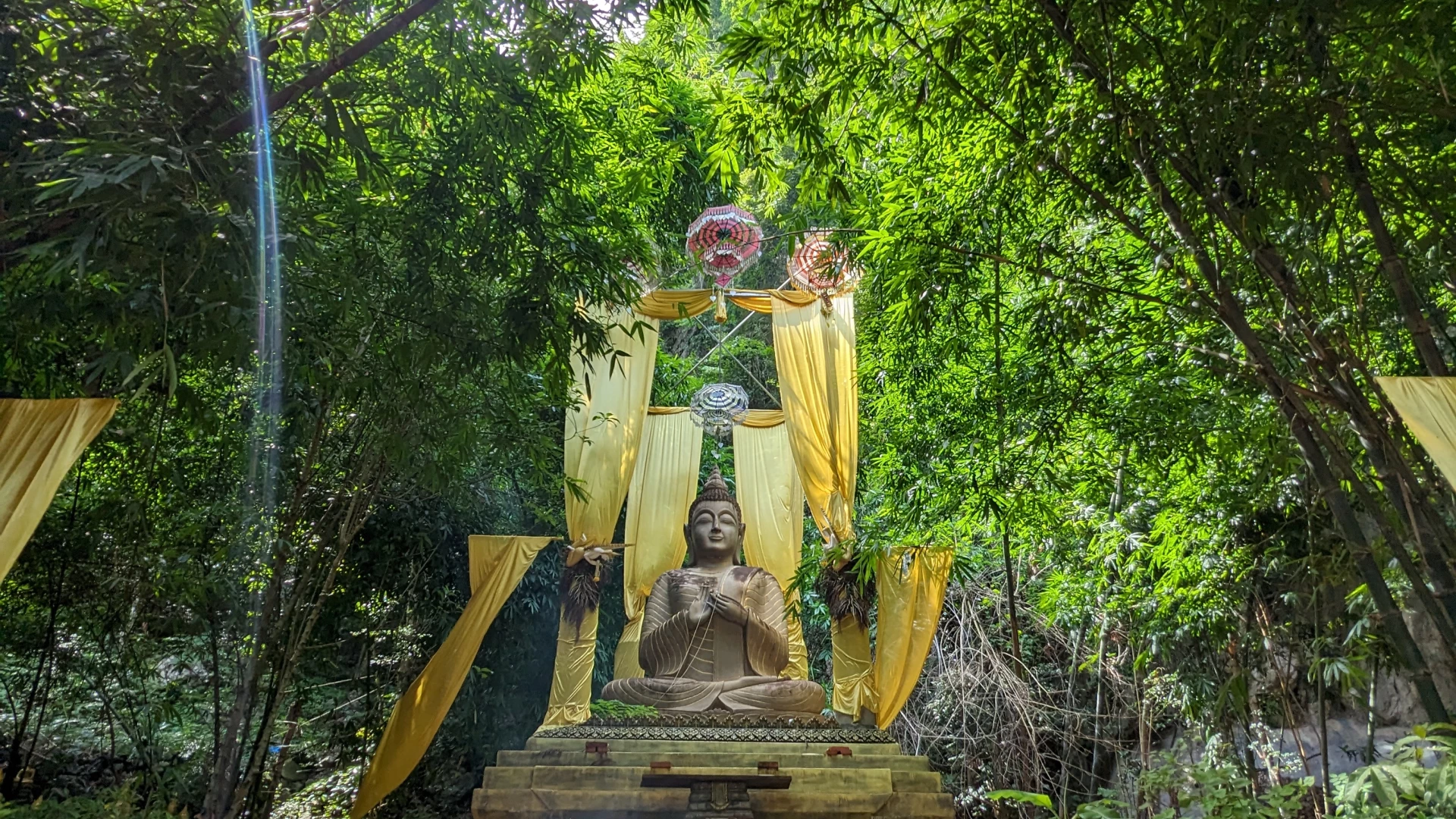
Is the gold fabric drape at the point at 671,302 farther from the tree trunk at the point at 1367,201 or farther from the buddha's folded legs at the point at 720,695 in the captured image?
the tree trunk at the point at 1367,201

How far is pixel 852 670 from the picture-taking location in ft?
19.5

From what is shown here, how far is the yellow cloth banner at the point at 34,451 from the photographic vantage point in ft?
8.34

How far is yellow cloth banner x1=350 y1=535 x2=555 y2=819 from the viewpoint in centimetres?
527

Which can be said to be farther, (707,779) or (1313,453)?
(707,779)

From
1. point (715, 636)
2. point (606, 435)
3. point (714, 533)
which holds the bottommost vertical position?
point (715, 636)

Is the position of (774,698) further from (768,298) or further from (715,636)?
(768,298)

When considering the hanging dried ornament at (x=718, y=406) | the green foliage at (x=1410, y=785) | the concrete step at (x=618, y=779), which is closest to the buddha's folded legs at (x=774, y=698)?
the concrete step at (x=618, y=779)

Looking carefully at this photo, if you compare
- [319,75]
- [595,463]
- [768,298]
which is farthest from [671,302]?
[319,75]

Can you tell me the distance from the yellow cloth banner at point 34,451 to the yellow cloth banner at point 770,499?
15.8 ft

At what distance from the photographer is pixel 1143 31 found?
2873mm

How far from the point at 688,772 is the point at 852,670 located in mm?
1822

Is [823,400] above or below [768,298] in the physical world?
below

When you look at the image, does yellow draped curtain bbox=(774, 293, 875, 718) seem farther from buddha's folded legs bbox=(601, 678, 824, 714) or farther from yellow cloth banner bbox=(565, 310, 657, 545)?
yellow cloth banner bbox=(565, 310, 657, 545)

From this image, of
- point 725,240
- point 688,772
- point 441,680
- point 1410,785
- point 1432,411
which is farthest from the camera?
point 725,240
